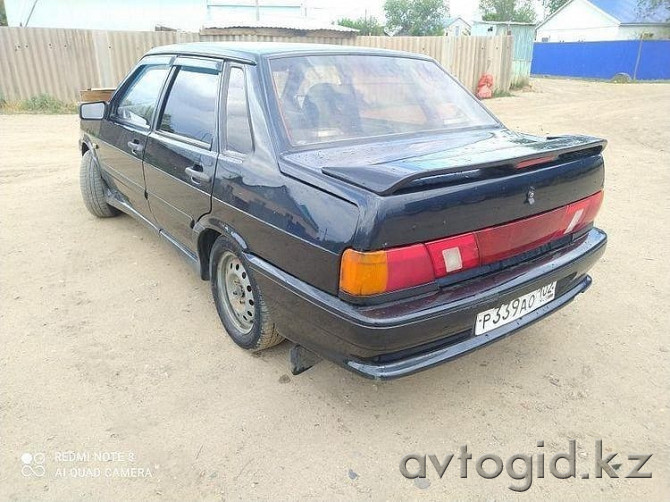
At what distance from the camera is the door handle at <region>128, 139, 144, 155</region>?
12.0 ft

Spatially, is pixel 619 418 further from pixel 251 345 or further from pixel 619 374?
pixel 251 345

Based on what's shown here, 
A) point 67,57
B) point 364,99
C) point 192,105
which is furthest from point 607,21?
point 192,105

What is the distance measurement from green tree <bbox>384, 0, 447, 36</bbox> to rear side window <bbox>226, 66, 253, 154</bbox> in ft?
179

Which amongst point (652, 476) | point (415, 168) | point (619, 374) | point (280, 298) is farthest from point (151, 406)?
point (619, 374)

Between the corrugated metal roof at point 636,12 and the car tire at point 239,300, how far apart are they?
44.2 m

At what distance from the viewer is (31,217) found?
5.18m

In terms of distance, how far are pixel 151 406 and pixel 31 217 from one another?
3.58 m

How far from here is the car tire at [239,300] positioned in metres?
2.70

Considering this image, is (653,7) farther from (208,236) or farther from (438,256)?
(438,256)

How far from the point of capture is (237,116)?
2732 millimetres

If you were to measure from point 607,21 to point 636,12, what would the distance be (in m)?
2.40

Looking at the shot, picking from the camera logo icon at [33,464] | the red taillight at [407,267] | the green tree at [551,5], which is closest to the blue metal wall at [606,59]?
the red taillight at [407,267]

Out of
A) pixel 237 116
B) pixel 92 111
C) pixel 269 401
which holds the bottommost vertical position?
pixel 269 401

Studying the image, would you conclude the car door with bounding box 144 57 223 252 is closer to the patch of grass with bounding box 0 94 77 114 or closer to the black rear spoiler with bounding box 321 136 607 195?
the black rear spoiler with bounding box 321 136 607 195
